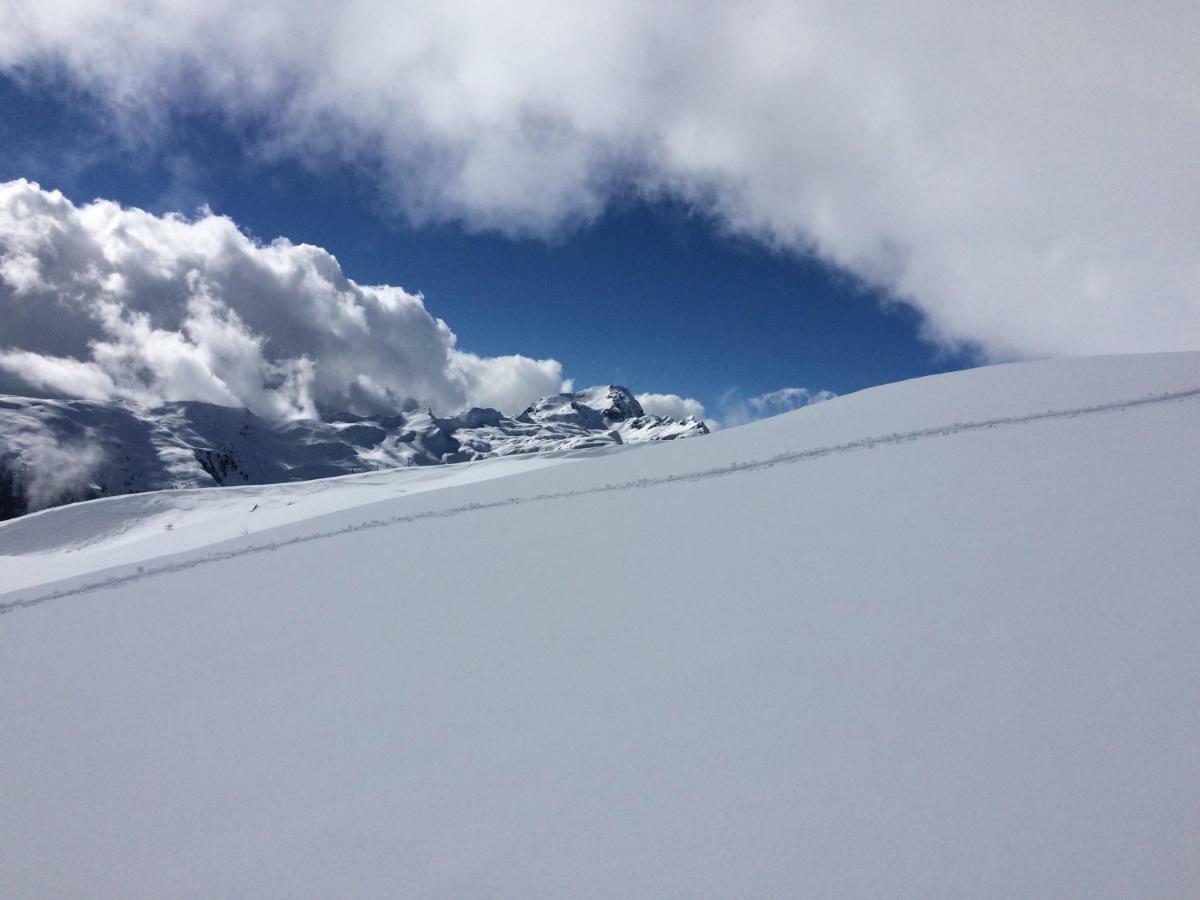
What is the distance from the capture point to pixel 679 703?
26.2 ft

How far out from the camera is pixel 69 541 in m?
35.6

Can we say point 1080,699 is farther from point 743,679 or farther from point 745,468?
point 745,468

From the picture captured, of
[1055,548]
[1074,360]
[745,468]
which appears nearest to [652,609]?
[1055,548]

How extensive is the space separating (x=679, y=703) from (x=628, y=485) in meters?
11.5

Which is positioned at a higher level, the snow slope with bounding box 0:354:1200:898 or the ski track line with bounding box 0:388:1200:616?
the ski track line with bounding box 0:388:1200:616

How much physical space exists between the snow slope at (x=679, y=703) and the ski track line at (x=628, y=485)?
859mm

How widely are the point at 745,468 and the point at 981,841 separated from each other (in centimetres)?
1357

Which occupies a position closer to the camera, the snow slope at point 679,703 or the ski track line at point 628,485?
the snow slope at point 679,703

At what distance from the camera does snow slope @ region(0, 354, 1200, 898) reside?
19.2ft

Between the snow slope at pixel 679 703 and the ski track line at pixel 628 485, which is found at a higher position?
the ski track line at pixel 628 485

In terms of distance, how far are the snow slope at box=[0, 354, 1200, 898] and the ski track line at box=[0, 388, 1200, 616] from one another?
0.86 metres

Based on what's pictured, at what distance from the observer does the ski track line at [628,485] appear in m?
16.9

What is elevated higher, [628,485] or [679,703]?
[628,485]

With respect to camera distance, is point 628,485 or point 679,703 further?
point 628,485
